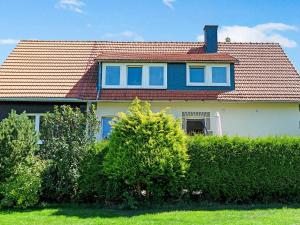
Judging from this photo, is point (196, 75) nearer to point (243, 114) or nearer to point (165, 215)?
point (243, 114)

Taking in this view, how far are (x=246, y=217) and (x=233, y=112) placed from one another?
10.9m

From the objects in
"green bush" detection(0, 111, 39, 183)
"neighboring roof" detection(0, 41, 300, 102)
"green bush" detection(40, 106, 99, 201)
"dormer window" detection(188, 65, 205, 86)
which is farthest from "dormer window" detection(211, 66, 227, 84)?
"green bush" detection(0, 111, 39, 183)

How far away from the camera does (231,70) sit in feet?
72.0

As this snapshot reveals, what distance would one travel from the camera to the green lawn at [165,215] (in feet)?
34.4

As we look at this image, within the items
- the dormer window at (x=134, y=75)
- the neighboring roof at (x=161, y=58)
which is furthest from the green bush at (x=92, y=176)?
the neighboring roof at (x=161, y=58)

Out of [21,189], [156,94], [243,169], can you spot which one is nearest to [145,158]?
[243,169]

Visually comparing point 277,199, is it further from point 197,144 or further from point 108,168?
point 108,168

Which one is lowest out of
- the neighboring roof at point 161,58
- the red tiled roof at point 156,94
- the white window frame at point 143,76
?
the red tiled roof at point 156,94

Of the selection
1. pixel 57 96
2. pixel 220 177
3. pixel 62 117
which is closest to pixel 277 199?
pixel 220 177

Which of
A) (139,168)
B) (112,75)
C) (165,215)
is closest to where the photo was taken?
(165,215)

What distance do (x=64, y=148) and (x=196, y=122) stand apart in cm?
973

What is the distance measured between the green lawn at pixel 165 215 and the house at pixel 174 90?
26.7ft

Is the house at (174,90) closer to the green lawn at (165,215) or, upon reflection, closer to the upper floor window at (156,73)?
the upper floor window at (156,73)

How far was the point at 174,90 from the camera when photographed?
21516mm
